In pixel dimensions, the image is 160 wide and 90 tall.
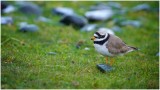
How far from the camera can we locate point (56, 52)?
1535 cm

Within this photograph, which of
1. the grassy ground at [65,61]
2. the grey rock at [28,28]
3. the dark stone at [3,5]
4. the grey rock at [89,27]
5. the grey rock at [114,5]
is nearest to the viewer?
the grassy ground at [65,61]

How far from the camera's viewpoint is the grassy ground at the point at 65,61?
11.5 meters

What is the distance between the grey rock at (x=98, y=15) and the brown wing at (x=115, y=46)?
961 cm

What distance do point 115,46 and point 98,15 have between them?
33.1 feet

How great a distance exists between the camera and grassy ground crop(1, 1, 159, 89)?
11.5 m

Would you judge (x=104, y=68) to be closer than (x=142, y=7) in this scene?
Yes

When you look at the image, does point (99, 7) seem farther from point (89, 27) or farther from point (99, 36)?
point (99, 36)

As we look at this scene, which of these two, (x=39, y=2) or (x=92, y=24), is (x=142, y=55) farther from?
(x=39, y=2)

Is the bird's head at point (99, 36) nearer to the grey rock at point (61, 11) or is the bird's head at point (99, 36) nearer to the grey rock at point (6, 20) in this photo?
the grey rock at point (6, 20)

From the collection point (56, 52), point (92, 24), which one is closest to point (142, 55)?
point (56, 52)

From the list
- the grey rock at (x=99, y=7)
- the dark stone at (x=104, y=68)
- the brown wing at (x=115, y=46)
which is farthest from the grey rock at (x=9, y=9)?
the dark stone at (x=104, y=68)

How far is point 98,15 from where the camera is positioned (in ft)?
75.2

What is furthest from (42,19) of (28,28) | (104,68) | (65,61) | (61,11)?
(104,68)

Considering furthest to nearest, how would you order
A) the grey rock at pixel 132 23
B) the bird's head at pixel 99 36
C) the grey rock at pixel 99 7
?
the grey rock at pixel 99 7 → the grey rock at pixel 132 23 → the bird's head at pixel 99 36
